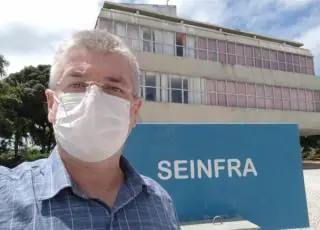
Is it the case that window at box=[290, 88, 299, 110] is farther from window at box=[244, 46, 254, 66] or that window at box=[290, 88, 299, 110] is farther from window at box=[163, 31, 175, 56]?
window at box=[163, 31, 175, 56]

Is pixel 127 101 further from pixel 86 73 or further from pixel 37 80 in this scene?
pixel 37 80

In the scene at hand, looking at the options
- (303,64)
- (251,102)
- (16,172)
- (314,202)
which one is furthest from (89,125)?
(303,64)

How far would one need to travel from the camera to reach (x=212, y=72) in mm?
19250

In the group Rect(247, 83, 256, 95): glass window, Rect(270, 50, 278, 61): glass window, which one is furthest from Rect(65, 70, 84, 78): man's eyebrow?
Rect(270, 50, 278, 61): glass window

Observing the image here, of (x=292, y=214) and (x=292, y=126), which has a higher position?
(x=292, y=126)

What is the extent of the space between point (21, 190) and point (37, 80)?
959 inches

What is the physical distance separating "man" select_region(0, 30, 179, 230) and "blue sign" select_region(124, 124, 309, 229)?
1676 millimetres

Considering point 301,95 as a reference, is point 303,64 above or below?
above

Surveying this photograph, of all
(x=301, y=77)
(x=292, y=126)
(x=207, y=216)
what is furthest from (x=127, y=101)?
(x=301, y=77)

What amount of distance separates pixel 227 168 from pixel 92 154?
2.23 metres

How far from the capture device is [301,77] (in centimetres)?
2238

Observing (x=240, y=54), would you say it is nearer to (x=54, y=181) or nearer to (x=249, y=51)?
(x=249, y=51)

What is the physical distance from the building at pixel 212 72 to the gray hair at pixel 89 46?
14.9 m

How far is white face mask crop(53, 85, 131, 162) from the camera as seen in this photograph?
138 centimetres
